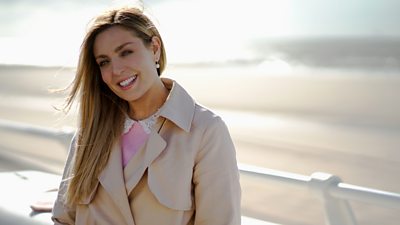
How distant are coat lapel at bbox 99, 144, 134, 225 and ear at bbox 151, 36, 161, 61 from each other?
25cm

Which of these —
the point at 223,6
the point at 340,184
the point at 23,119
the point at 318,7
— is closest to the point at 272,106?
the point at 23,119

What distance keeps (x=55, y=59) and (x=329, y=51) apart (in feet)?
25.8

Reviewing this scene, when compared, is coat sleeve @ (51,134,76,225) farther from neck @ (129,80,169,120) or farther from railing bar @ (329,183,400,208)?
railing bar @ (329,183,400,208)

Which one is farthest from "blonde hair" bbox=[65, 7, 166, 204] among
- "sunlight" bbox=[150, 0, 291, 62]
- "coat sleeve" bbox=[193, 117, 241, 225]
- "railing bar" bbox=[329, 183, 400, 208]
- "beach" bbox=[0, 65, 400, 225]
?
"sunlight" bbox=[150, 0, 291, 62]

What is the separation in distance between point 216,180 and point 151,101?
0.96 ft

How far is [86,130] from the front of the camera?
5.82 feet

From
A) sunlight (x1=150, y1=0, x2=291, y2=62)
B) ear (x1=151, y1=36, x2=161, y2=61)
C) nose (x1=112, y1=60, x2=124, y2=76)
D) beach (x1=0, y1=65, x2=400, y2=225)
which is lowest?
beach (x1=0, y1=65, x2=400, y2=225)

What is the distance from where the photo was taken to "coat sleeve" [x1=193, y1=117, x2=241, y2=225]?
157 cm

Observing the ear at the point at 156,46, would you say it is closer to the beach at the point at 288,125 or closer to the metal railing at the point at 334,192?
the beach at the point at 288,125

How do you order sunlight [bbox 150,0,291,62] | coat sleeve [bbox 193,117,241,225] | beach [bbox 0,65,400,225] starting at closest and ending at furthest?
coat sleeve [bbox 193,117,241,225] → beach [bbox 0,65,400,225] → sunlight [bbox 150,0,291,62]

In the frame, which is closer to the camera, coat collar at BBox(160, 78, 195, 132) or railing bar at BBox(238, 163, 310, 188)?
coat collar at BBox(160, 78, 195, 132)

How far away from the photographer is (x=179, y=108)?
1.65 metres

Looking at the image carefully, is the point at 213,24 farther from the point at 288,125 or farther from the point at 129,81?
the point at 129,81

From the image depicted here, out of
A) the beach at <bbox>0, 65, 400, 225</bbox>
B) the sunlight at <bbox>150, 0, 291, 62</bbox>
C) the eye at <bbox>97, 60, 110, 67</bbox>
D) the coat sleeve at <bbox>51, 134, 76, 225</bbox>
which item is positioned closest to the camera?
the eye at <bbox>97, 60, 110, 67</bbox>
